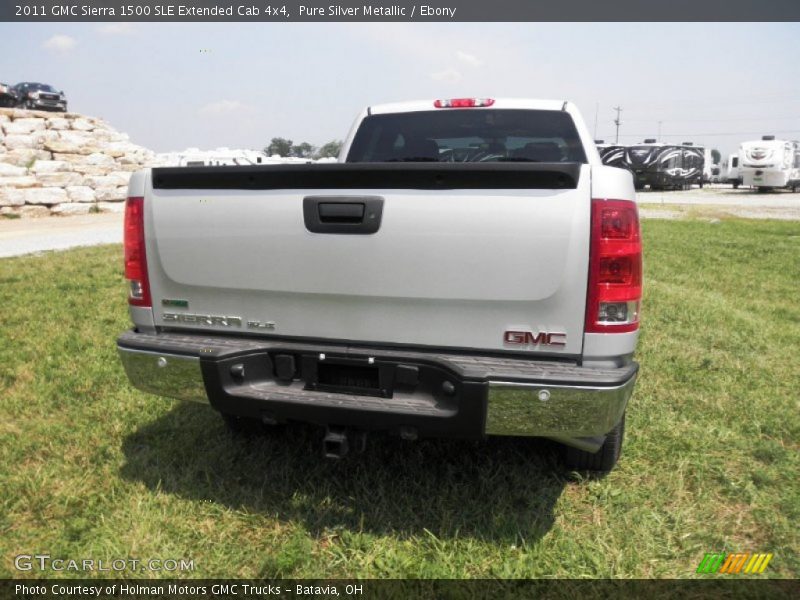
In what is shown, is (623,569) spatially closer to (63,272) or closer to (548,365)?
(548,365)

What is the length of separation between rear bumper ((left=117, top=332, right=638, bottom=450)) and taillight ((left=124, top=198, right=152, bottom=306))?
205 millimetres

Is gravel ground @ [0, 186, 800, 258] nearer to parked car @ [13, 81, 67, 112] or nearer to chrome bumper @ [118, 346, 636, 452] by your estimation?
chrome bumper @ [118, 346, 636, 452]

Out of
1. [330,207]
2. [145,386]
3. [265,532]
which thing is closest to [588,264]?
[330,207]

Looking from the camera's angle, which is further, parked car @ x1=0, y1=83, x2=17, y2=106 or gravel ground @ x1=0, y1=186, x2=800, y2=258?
parked car @ x1=0, y1=83, x2=17, y2=106

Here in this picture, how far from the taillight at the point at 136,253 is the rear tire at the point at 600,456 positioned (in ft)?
7.29

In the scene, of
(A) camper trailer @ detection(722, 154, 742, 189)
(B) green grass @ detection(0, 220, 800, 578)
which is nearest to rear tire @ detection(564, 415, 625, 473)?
(B) green grass @ detection(0, 220, 800, 578)

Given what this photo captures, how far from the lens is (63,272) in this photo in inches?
334

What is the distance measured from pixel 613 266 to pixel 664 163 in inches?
1518

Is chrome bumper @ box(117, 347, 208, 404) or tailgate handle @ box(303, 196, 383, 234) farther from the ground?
tailgate handle @ box(303, 196, 383, 234)

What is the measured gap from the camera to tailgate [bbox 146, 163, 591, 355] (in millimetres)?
2229

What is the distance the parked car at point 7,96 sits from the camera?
29.0 metres

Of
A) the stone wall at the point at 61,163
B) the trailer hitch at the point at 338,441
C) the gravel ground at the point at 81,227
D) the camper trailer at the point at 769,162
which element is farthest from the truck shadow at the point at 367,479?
the camper trailer at the point at 769,162

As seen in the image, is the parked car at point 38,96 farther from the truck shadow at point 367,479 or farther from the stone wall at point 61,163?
the truck shadow at point 367,479

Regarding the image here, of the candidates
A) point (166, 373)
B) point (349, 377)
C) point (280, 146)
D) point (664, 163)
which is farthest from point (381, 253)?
point (280, 146)
